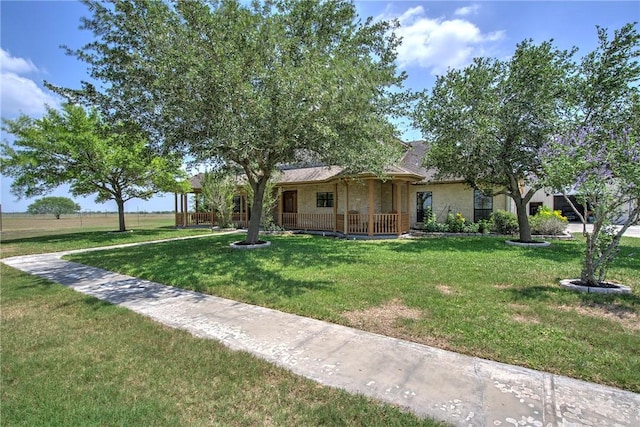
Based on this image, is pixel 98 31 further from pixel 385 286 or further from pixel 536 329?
pixel 536 329

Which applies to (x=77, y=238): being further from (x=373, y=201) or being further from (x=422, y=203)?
(x=422, y=203)

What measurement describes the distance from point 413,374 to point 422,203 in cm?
1668

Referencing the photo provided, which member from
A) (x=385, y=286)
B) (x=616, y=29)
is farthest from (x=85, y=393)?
(x=616, y=29)

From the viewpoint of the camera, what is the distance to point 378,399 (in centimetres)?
282

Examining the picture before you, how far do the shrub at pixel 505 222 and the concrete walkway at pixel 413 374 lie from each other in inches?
555

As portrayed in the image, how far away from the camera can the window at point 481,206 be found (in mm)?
17531

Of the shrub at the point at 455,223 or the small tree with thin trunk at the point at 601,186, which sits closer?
the small tree with thin trunk at the point at 601,186

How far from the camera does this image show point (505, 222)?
1571 cm

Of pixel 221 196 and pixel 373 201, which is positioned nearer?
pixel 373 201

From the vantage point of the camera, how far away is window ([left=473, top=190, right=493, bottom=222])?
1753cm

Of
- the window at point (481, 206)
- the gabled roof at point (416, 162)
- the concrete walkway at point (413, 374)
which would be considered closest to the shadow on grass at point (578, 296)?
the concrete walkway at point (413, 374)

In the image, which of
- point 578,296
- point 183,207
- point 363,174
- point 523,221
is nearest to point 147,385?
point 578,296

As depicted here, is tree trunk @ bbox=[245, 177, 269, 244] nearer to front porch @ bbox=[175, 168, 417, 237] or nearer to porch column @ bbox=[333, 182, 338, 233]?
front porch @ bbox=[175, 168, 417, 237]

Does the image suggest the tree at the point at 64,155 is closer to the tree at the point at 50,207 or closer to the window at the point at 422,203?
the window at the point at 422,203
